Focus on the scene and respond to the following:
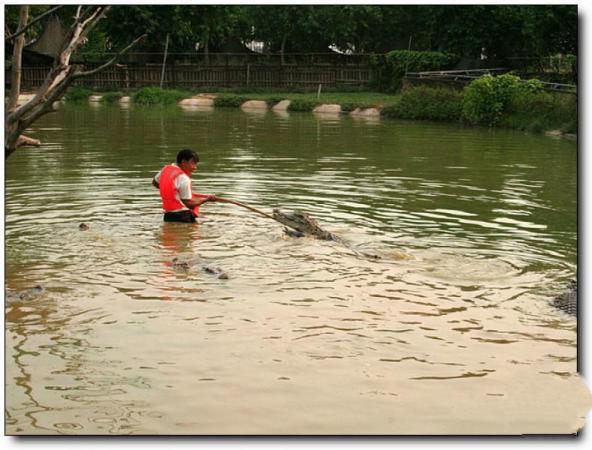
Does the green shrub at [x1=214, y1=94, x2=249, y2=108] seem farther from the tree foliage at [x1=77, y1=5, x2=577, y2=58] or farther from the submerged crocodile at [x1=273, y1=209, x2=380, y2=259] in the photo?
the submerged crocodile at [x1=273, y1=209, x2=380, y2=259]

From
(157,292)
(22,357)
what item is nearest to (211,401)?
(22,357)

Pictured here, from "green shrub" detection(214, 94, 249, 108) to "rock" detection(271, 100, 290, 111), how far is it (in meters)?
1.86

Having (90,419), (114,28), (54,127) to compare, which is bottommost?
(90,419)

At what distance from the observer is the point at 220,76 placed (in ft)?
156

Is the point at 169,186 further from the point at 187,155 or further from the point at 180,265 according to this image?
the point at 180,265

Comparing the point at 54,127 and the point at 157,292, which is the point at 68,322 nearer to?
the point at 157,292

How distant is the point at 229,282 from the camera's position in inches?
402

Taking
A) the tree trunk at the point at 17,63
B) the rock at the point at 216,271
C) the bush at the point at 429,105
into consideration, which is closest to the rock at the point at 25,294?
the rock at the point at 216,271

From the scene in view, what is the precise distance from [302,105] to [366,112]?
329 cm

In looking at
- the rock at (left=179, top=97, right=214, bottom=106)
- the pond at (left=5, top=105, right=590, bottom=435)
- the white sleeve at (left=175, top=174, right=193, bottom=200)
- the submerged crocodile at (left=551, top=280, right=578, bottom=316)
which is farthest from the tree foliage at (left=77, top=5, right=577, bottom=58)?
the submerged crocodile at (left=551, top=280, right=578, bottom=316)

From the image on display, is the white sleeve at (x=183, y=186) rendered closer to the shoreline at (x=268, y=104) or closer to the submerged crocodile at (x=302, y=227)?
the submerged crocodile at (x=302, y=227)

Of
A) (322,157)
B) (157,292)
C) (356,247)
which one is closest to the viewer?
(157,292)

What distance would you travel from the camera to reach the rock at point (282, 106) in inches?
1582

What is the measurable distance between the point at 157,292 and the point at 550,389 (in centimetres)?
435
